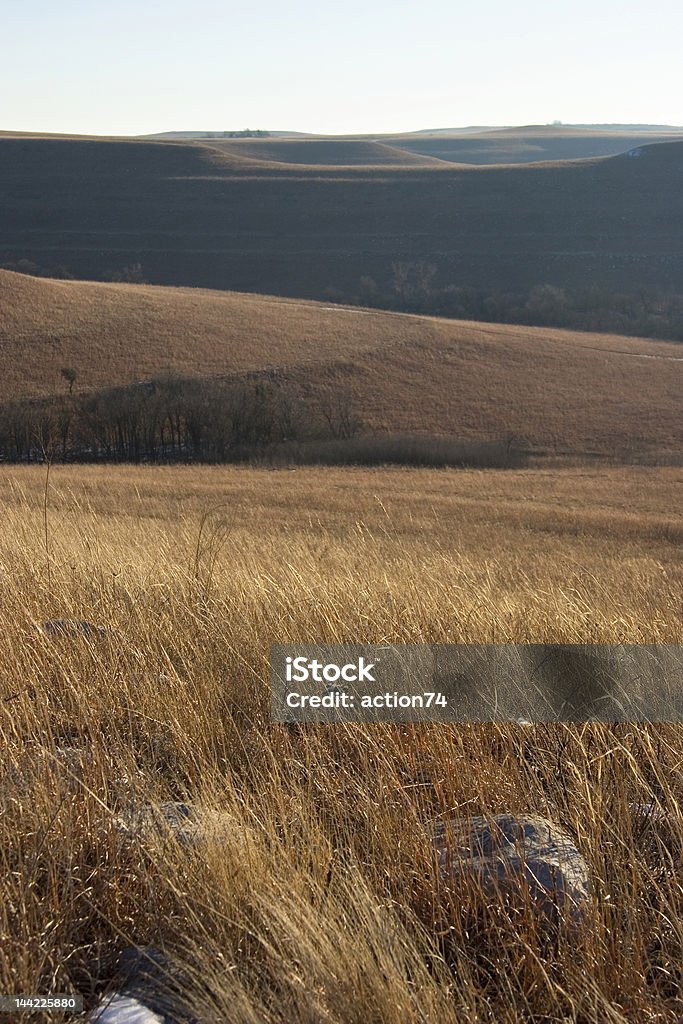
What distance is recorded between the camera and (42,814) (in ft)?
9.03

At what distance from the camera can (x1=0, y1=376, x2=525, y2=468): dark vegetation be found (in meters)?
42.5

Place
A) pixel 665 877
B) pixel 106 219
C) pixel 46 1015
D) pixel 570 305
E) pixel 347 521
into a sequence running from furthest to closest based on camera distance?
pixel 106 219 < pixel 570 305 < pixel 347 521 < pixel 665 877 < pixel 46 1015

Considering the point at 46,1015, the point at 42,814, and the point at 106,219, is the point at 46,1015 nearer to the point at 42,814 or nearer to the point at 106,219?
the point at 42,814

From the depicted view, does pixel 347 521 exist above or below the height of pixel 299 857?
below

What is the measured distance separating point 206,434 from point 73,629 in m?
40.3

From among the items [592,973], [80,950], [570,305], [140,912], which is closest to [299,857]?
[140,912]

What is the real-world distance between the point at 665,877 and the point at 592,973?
0.46m

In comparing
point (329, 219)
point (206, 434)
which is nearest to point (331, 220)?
point (329, 219)

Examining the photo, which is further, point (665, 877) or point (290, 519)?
point (290, 519)

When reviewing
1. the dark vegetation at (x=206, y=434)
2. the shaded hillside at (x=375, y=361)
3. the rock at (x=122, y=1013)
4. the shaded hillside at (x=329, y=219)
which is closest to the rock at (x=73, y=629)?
the rock at (x=122, y=1013)

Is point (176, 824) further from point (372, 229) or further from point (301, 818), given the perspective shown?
point (372, 229)

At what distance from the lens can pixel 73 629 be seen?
454cm

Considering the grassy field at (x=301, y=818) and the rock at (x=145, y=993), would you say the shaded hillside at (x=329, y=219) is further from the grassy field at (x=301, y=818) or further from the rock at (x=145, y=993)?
the rock at (x=145, y=993)

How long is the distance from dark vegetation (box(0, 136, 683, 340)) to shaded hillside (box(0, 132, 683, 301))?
235 millimetres
